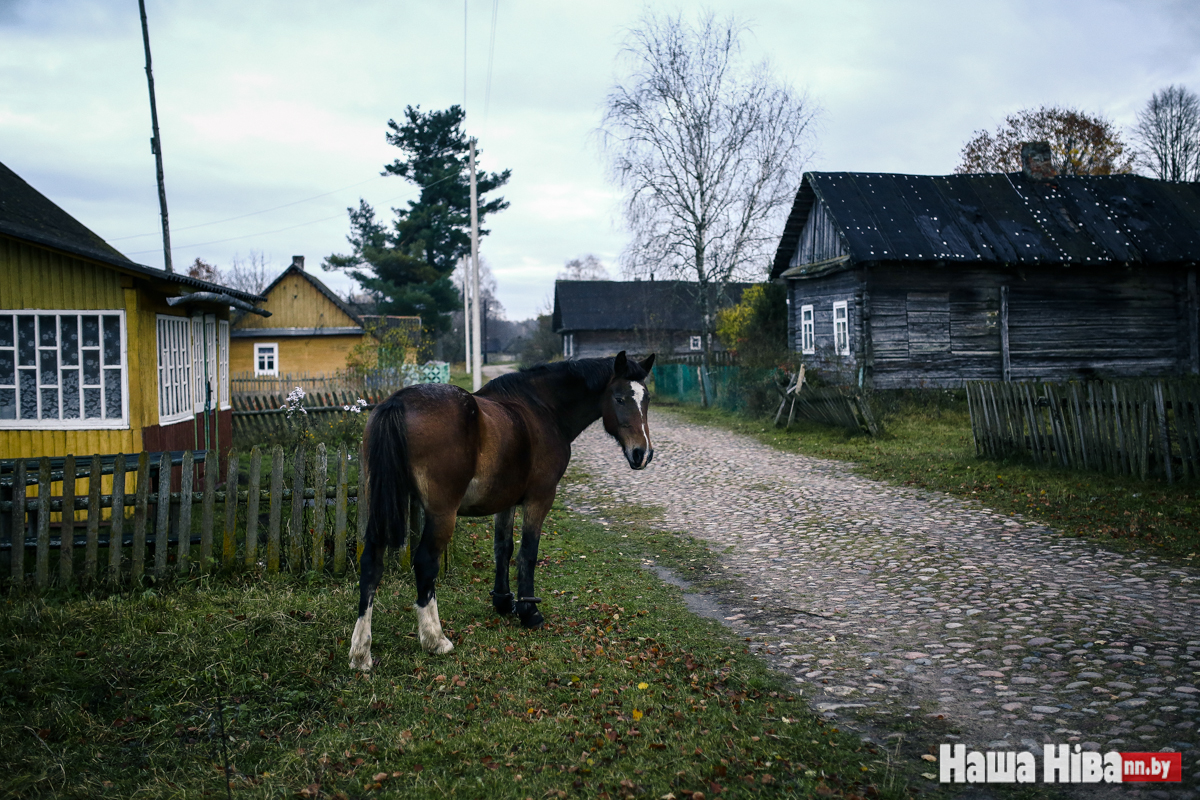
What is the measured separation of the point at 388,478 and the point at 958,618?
13.1ft

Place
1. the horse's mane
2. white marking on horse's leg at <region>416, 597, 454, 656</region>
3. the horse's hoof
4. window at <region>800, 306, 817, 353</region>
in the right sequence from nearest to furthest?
white marking on horse's leg at <region>416, 597, 454, 656</region> < the horse's hoof < the horse's mane < window at <region>800, 306, 817, 353</region>

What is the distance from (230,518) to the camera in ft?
20.7

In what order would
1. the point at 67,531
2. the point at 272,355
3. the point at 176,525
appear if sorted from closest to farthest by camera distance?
1. the point at 67,531
2. the point at 176,525
3. the point at 272,355

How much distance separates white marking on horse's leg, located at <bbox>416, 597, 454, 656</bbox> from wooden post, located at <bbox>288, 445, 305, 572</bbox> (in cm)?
208

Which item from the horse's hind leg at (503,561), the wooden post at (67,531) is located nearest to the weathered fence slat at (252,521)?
the wooden post at (67,531)

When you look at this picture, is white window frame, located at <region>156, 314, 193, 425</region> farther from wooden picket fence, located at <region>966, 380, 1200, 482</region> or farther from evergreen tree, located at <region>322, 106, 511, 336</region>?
evergreen tree, located at <region>322, 106, 511, 336</region>

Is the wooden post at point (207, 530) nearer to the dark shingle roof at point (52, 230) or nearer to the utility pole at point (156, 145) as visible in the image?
the dark shingle roof at point (52, 230)

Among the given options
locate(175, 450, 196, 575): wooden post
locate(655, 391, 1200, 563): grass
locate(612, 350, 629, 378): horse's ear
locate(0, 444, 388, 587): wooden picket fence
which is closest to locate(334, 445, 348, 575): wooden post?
locate(0, 444, 388, 587): wooden picket fence

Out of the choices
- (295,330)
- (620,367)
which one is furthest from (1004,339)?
(295,330)

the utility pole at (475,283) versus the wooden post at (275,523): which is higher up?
the utility pole at (475,283)

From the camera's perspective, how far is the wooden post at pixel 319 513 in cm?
648

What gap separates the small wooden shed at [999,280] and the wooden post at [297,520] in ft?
55.4

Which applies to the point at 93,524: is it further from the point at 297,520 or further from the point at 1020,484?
the point at 1020,484

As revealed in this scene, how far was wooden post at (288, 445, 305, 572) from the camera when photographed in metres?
6.46
